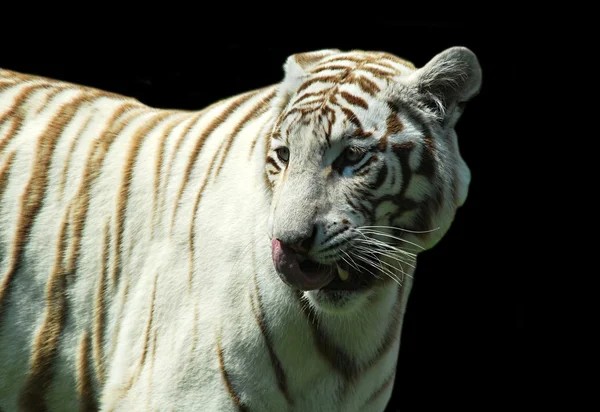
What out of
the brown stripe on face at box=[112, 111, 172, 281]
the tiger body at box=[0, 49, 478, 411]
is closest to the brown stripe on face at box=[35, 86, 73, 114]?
the tiger body at box=[0, 49, 478, 411]

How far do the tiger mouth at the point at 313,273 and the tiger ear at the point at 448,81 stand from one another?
0.38 metres

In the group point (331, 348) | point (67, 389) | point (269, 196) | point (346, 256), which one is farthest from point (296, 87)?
point (67, 389)

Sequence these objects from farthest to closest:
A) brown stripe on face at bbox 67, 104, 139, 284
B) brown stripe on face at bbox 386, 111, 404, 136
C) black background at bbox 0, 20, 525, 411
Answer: black background at bbox 0, 20, 525, 411 → brown stripe on face at bbox 67, 104, 139, 284 → brown stripe on face at bbox 386, 111, 404, 136

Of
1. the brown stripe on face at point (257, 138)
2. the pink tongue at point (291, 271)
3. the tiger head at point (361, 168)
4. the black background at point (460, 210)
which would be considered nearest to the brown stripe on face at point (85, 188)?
the brown stripe on face at point (257, 138)

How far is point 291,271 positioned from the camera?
2.06 m

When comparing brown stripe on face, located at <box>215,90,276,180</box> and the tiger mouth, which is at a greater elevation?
brown stripe on face, located at <box>215,90,276,180</box>

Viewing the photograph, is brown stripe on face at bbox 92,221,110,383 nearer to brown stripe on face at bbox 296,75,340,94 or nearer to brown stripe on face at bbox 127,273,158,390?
brown stripe on face at bbox 127,273,158,390

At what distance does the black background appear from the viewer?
4.04 metres

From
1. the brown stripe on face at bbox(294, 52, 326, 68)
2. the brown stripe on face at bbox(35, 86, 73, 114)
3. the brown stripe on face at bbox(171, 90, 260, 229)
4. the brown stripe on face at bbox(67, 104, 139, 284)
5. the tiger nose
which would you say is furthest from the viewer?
the brown stripe on face at bbox(35, 86, 73, 114)

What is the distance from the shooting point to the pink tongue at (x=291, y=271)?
80.7 inches

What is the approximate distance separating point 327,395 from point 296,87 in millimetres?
700

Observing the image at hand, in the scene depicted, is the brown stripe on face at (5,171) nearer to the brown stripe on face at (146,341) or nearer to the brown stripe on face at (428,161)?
the brown stripe on face at (146,341)

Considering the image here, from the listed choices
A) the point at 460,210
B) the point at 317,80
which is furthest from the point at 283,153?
the point at 460,210

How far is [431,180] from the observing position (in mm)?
2172
